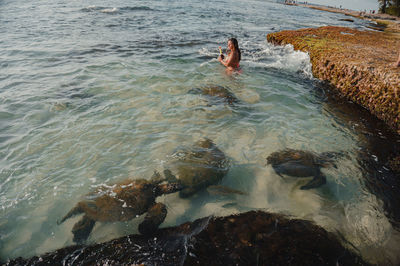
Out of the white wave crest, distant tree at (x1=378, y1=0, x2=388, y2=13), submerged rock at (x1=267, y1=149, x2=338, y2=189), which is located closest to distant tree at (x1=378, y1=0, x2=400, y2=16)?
distant tree at (x1=378, y1=0, x2=388, y2=13)

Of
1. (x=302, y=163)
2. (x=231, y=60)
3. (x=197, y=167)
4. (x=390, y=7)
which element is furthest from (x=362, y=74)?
(x=390, y=7)

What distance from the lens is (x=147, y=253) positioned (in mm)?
2586

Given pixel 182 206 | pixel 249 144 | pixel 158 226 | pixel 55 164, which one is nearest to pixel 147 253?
pixel 158 226

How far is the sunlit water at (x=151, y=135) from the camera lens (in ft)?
10.5

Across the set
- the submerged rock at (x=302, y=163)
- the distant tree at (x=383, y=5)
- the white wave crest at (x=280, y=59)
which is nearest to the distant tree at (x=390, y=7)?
the distant tree at (x=383, y=5)

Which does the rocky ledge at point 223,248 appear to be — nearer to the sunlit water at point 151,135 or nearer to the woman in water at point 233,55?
the sunlit water at point 151,135

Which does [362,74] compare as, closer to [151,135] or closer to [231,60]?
[231,60]

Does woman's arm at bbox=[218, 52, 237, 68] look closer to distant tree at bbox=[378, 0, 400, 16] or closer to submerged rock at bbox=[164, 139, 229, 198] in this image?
submerged rock at bbox=[164, 139, 229, 198]

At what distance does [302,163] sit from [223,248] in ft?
7.93

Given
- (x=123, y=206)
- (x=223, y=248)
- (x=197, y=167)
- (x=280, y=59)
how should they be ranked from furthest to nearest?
(x=280, y=59) → (x=197, y=167) → (x=123, y=206) → (x=223, y=248)

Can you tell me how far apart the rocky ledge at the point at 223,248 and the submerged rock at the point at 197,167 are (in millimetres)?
817

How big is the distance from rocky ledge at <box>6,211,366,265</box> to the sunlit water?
22 cm

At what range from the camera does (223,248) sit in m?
2.60

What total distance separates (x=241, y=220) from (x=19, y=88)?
25.4 feet
